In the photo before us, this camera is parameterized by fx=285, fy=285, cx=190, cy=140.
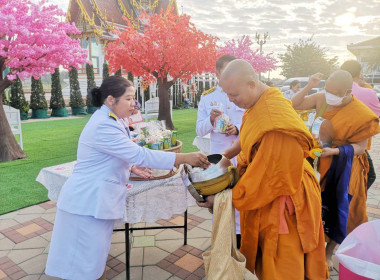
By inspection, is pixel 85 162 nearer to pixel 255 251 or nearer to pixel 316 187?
pixel 255 251

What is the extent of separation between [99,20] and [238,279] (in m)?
27.3

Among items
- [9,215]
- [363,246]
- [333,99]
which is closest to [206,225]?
[333,99]

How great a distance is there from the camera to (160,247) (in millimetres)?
3709

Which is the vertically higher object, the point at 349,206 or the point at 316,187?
the point at 316,187

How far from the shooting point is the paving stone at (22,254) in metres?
3.43

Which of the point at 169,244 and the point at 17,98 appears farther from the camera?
the point at 17,98

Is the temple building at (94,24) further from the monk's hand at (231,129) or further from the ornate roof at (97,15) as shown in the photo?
the monk's hand at (231,129)

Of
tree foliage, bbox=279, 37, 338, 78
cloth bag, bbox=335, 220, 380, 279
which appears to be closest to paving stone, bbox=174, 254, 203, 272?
cloth bag, bbox=335, 220, 380, 279

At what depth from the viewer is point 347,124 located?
9.62ft

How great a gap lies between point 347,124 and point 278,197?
4.99 ft

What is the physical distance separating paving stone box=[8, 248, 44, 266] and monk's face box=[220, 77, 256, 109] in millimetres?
3189

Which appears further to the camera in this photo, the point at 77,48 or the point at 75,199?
the point at 77,48

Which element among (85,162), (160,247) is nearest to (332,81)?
(85,162)

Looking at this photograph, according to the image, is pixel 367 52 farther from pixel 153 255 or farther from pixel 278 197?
pixel 278 197
